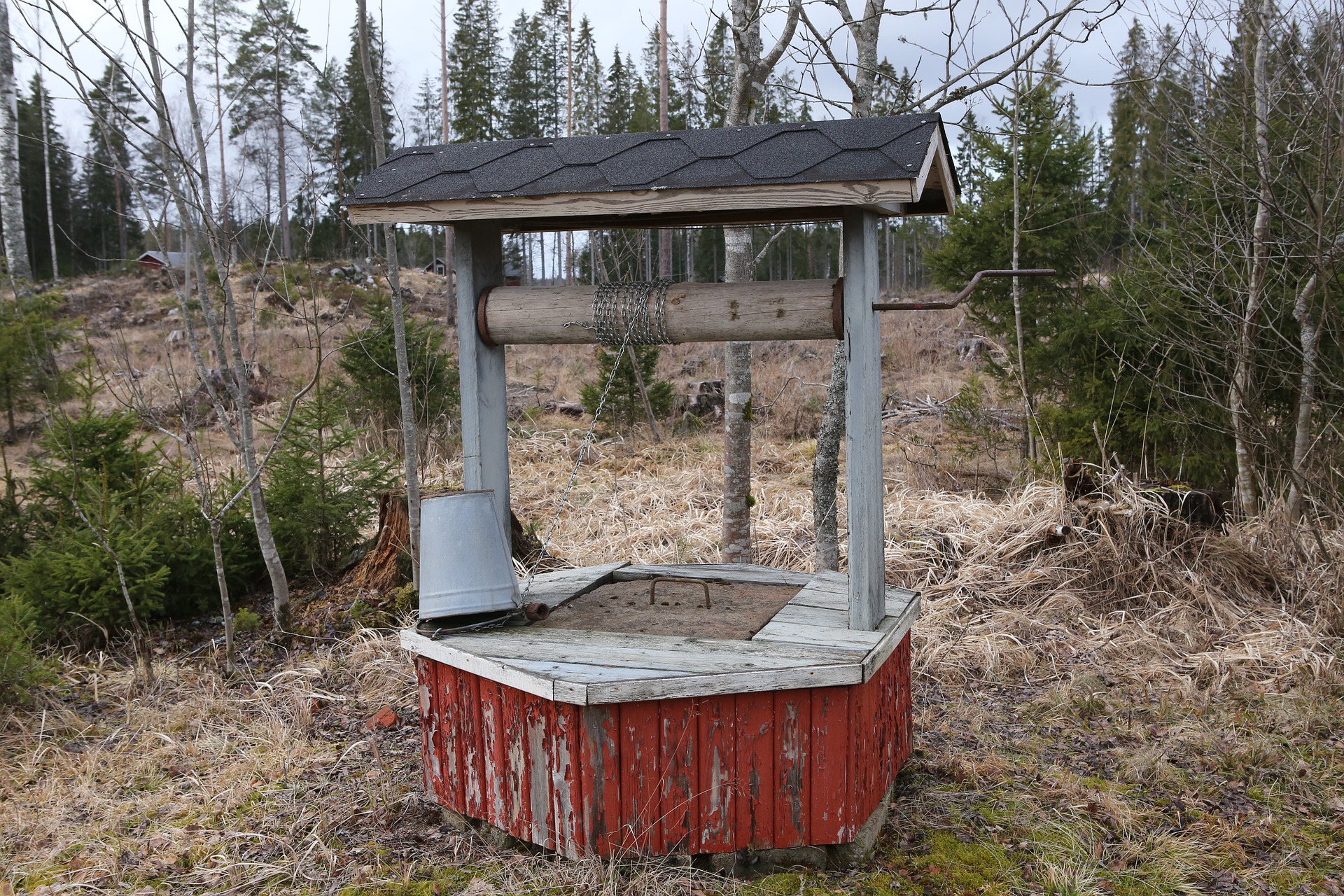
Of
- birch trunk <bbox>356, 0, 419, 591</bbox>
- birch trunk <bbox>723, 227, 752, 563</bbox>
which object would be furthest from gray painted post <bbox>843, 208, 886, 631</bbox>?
birch trunk <bbox>356, 0, 419, 591</bbox>

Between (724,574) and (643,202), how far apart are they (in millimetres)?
1795

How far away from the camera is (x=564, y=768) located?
9.51 feet

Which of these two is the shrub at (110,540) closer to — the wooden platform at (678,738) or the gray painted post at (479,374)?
the gray painted post at (479,374)

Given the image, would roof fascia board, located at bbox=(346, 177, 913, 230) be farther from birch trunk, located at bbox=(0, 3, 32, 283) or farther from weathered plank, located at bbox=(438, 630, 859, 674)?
birch trunk, located at bbox=(0, 3, 32, 283)

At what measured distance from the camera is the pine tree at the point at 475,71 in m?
26.7

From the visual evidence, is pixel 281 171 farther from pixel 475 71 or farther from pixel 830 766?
pixel 830 766

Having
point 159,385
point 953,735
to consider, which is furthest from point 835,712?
point 159,385

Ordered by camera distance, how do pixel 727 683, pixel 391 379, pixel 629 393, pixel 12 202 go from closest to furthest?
pixel 727 683, pixel 391 379, pixel 629 393, pixel 12 202

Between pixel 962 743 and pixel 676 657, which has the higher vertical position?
pixel 676 657

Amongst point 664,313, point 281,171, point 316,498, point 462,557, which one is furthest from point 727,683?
point 281,171

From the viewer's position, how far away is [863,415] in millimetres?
3049

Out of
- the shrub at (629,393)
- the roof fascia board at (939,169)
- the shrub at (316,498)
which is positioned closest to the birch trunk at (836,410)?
the roof fascia board at (939,169)

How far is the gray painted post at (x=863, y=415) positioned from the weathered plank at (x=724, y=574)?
79 centimetres

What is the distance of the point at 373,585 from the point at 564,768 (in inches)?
132
